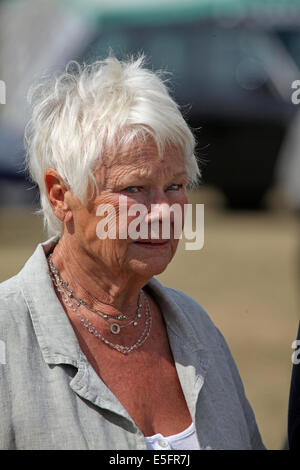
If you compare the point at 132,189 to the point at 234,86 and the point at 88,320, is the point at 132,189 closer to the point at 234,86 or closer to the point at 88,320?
the point at 88,320

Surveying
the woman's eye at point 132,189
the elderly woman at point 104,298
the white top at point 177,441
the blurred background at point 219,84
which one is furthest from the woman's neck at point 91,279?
the blurred background at point 219,84

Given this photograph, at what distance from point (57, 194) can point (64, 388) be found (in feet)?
1.90

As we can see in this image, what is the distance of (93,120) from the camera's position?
2.17m

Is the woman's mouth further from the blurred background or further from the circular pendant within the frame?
the blurred background

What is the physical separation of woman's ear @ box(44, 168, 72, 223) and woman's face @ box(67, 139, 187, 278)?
3 centimetres

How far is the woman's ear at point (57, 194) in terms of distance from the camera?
2.22m

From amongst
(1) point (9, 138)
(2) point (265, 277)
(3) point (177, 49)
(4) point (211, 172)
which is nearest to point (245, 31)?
(3) point (177, 49)

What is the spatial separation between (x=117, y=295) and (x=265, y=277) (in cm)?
800

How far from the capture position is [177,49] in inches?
635

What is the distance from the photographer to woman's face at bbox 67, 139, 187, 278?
2.17m

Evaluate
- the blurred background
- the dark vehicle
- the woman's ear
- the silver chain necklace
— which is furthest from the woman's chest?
the dark vehicle

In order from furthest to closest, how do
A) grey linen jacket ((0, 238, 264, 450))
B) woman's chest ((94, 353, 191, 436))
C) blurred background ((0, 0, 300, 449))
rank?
blurred background ((0, 0, 300, 449))
woman's chest ((94, 353, 191, 436))
grey linen jacket ((0, 238, 264, 450))

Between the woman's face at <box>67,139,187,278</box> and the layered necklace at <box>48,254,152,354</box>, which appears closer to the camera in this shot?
the woman's face at <box>67,139,187,278</box>
